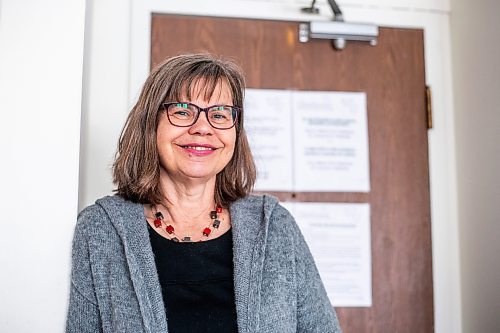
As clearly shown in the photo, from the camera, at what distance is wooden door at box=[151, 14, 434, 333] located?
6.42 ft

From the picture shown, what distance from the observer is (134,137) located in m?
1.33

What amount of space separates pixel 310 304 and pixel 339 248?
65cm

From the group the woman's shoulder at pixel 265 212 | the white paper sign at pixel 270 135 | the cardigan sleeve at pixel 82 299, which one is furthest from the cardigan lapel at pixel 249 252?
the white paper sign at pixel 270 135

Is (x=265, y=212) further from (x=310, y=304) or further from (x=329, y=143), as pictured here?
(x=329, y=143)

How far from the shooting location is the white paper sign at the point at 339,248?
1939 millimetres

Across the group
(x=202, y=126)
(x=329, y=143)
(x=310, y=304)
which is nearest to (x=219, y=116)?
(x=202, y=126)

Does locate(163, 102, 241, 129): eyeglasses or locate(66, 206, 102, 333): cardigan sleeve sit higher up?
locate(163, 102, 241, 129): eyeglasses

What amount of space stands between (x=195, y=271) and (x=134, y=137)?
35 centimetres

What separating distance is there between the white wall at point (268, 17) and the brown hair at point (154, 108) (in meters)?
0.43
